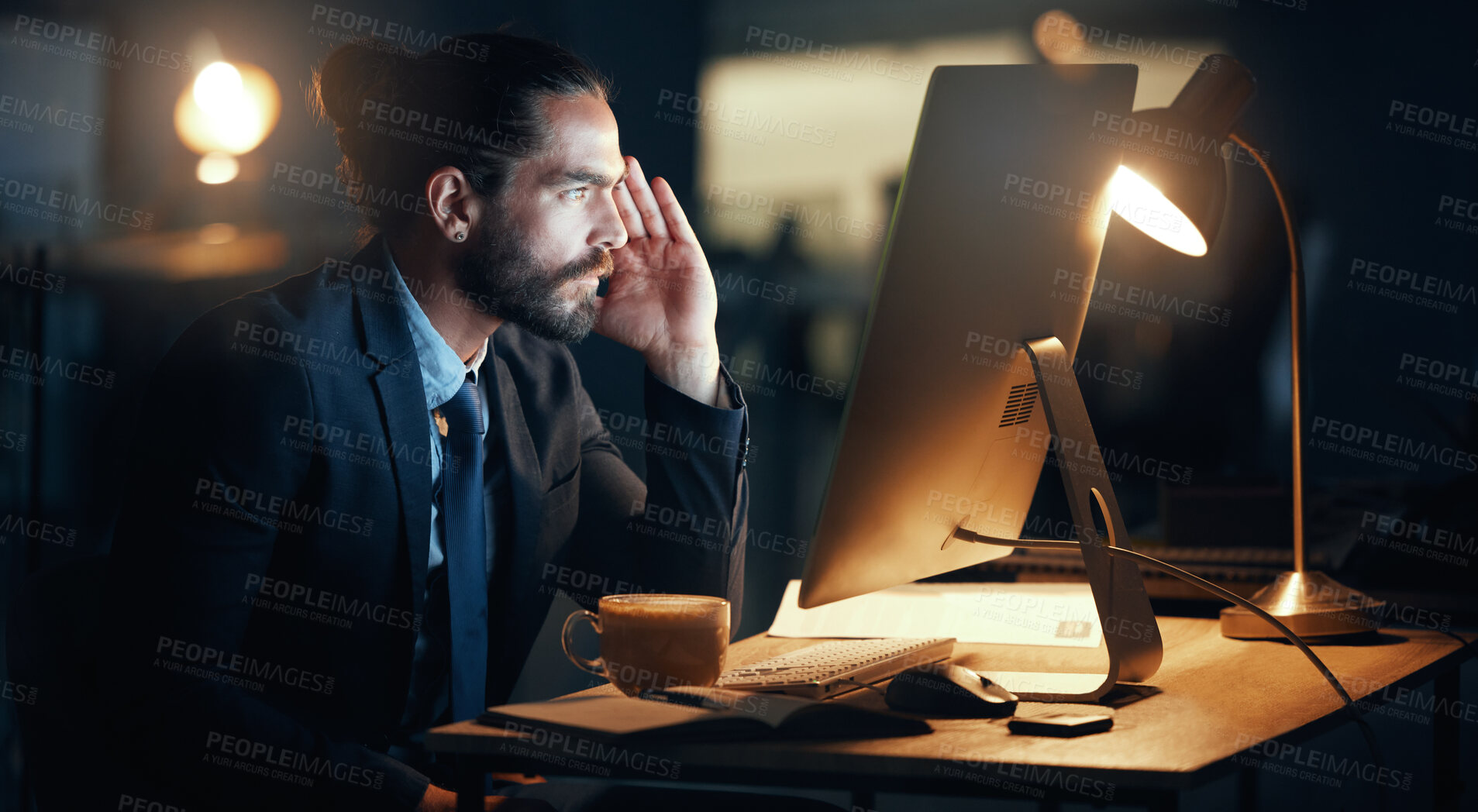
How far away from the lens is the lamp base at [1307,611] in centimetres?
111

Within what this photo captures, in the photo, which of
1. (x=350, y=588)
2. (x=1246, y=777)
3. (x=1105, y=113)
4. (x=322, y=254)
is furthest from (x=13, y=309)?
(x=1246, y=777)

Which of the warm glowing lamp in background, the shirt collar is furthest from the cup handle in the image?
the warm glowing lamp in background

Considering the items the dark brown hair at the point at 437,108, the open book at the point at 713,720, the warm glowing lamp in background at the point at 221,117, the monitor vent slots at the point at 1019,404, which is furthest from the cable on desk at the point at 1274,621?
the warm glowing lamp in background at the point at 221,117

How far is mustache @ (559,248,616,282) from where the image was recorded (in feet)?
4.56

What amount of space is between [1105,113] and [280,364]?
32.3 inches

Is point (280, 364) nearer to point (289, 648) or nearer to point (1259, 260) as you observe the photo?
point (289, 648)

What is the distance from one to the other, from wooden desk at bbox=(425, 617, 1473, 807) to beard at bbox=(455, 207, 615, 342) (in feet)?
2.02

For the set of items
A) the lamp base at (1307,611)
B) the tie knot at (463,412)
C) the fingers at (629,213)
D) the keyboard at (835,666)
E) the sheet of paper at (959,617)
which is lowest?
the keyboard at (835,666)

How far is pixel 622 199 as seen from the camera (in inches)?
59.7

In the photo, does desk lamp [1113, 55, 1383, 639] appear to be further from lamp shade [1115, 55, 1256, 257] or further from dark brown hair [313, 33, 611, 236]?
dark brown hair [313, 33, 611, 236]

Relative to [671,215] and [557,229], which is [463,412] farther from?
[671,215]

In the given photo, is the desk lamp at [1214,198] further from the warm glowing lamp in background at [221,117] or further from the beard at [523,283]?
the warm glowing lamp in background at [221,117]

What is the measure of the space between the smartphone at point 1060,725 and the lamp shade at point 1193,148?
0.47 metres

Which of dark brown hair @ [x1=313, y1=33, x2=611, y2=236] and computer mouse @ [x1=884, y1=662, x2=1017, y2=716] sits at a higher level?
dark brown hair @ [x1=313, y1=33, x2=611, y2=236]
